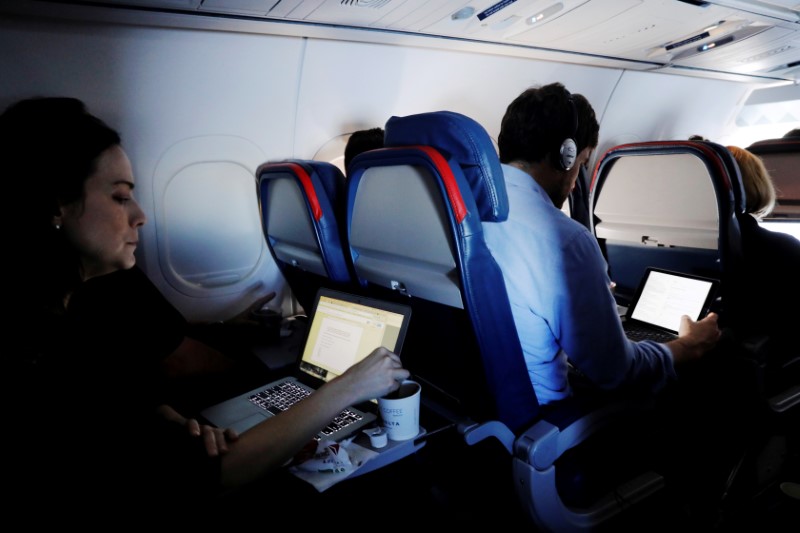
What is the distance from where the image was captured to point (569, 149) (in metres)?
1.71

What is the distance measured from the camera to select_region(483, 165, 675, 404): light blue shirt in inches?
55.6

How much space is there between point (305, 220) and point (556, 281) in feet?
3.52

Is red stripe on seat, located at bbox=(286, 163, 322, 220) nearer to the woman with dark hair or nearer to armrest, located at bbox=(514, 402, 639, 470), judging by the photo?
the woman with dark hair

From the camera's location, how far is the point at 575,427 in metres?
1.46

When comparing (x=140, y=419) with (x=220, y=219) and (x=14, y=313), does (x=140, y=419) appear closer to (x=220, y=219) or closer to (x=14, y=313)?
(x=14, y=313)

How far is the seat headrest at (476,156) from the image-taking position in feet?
4.09

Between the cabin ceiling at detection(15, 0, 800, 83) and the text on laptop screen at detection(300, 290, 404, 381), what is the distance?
139cm

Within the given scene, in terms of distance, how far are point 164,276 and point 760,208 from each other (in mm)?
2962

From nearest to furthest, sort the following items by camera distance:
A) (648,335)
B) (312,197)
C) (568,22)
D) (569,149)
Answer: (569,149) < (312,197) < (648,335) < (568,22)

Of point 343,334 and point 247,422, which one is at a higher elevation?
A: point 343,334

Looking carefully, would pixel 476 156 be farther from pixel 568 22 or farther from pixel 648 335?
pixel 568 22

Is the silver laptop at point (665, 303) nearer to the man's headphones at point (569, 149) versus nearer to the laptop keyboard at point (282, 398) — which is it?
the man's headphones at point (569, 149)

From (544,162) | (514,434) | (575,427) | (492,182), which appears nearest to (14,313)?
(492,182)

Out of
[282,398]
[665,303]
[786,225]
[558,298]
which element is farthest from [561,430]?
[786,225]
